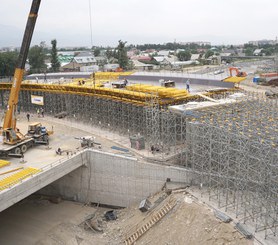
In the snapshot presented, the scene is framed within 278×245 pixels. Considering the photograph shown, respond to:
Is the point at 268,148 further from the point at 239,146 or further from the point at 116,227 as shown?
the point at 116,227

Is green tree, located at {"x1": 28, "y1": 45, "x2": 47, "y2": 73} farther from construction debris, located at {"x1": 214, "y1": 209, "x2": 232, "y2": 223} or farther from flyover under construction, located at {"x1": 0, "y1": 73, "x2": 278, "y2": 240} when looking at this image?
construction debris, located at {"x1": 214, "y1": 209, "x2": 232, "y2": 223}

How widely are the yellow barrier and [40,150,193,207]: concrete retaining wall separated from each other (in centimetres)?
535

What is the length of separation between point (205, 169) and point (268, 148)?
7.03m

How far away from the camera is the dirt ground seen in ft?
68.7

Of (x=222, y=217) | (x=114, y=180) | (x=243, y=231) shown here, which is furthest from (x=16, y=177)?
(x=243, y=231)

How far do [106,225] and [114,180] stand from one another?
4239mm

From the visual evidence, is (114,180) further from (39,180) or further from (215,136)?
Answer: (215,136)

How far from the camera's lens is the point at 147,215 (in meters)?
24.7

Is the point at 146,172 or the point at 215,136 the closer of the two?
the point at 215,136

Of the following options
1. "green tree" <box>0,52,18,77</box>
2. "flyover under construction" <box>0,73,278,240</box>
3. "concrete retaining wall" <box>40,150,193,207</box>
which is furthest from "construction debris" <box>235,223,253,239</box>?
"green tree" <box>0,52,18,77</box>

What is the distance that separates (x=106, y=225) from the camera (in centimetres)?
2633

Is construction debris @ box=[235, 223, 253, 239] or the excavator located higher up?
the excavator

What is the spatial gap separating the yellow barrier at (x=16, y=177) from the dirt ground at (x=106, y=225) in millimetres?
4506

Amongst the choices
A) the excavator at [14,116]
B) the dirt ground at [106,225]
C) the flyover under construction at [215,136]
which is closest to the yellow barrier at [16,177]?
the excavator at [14,116]
